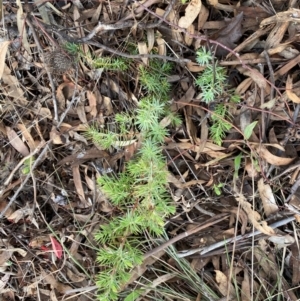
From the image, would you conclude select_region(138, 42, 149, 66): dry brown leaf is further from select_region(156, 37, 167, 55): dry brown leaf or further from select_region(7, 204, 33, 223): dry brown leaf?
select_region(7, 204, 33, 223): dry brown leaf

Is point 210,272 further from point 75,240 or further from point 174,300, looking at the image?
point 75,240

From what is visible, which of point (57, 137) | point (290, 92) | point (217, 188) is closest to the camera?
point (290, 92)

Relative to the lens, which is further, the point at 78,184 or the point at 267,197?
the point at 78,184

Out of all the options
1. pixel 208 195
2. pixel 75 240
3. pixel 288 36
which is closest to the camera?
pixel 288 36

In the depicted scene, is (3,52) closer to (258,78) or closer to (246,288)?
(258,78)

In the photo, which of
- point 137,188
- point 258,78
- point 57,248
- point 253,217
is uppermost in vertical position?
point 258,78

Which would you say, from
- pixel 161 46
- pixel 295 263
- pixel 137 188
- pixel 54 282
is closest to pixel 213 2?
pixel 161 46

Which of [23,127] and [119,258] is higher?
[23,127]

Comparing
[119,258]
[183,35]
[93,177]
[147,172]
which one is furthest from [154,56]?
[119,258]
